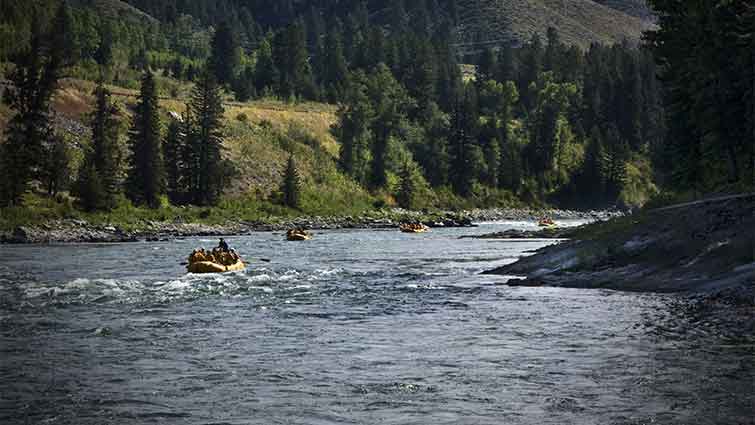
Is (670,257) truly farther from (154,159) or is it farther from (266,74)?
(266,74)

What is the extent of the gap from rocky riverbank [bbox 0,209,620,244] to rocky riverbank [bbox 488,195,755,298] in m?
43.7

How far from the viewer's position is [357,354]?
78.2 feet

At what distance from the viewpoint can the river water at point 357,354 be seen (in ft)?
58.0

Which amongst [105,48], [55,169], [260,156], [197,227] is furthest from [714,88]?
[105,48]

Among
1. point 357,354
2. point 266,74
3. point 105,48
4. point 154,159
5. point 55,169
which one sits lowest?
point 357,354

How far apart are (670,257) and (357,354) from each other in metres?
19.8

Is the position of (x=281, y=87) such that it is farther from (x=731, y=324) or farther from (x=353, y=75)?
(x=731, y=324)

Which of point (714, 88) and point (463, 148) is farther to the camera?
point (463, 148)

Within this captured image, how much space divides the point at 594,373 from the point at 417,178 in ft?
429

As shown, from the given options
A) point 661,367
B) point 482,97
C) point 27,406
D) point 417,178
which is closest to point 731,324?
point 661,367

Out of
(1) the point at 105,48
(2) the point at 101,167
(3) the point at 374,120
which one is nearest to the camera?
(2) the point at 101,167

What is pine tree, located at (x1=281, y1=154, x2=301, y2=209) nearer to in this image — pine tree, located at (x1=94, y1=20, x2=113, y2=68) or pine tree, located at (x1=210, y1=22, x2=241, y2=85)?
pine tree, located at (x1=94, y1=20, x2=113, y2=68)

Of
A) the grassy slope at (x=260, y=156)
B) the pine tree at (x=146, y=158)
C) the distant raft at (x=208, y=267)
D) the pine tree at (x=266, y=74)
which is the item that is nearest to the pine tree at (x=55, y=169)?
the grassy slope at (x=260, y=156)

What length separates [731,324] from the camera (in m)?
26.9
